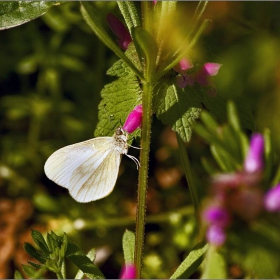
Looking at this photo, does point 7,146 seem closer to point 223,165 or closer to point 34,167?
point 34,167

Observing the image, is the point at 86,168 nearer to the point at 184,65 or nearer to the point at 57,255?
the point at 57,255

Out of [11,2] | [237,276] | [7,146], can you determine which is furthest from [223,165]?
[7,146]

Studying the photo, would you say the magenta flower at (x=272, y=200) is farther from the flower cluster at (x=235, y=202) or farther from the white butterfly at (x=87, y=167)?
the white butterfly at (x=87, y=167)

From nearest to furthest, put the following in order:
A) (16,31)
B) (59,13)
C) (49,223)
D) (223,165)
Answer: (223,165)
(49,223)
(59,13)
(16,31)

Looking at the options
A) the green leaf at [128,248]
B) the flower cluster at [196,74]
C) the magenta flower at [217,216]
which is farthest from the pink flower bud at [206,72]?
the magenta flower at [217,216]

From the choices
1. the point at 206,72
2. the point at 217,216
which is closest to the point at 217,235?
the point at 217,216

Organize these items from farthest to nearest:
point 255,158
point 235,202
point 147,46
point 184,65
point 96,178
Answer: point 96,178 → point 184,65 → point 147,46 → point 255,158 → point 235,202

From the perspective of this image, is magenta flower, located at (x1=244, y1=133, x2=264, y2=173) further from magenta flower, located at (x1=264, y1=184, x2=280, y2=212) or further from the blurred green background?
the blurred green background
